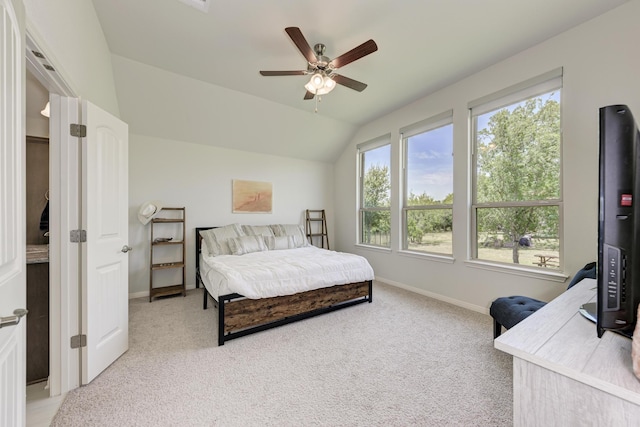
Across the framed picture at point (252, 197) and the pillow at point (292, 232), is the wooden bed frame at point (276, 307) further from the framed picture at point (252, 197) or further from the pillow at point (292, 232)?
the framed picture at point (252, 197)

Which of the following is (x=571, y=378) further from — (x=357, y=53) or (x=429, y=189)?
(x=429, y=189)

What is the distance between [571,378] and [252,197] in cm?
458

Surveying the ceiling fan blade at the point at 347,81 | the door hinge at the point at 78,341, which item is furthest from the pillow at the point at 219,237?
the ceiling fan blade at the point at 347,81

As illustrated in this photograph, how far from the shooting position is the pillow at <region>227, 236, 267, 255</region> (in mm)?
3827

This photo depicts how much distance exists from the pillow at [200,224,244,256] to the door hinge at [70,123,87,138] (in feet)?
7.28

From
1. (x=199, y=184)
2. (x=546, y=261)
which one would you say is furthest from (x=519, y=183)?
(x=199, y=184)

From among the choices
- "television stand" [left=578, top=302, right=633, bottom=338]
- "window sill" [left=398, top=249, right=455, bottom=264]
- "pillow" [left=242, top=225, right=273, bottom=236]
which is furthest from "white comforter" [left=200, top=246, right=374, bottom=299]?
"television stand" [left=578, top=302, right=633, bottom=338]

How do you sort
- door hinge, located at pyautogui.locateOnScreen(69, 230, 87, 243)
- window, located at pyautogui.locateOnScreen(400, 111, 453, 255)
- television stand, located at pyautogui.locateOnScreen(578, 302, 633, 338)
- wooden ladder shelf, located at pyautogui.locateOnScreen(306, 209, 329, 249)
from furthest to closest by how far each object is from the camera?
wooden ladder shelf, located at pyautogui.locateOnScreen(306, 209, 329, 249), window, located at pyautogui.locateOnScreen(400, 111, 453, 255), door hinge, located at pyautogui.locateOnScreen(69, 230, 87, 243), television stand, located at pyautogui.locateOnScreen(578, 302, 633, 338)

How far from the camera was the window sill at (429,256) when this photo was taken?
351cm

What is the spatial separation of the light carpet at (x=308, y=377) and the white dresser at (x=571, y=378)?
934 mm

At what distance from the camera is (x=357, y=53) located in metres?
2.15

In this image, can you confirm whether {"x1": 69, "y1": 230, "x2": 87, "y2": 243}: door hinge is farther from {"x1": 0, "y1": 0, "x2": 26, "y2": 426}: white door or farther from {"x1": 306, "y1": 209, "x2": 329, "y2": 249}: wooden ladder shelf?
{"x1": 306, "y1": 209, "x2": 329, "y2": 249}: wooden ladder shelf

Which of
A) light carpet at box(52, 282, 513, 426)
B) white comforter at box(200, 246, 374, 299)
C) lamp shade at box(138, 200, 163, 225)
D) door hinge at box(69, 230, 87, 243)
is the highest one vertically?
lamp shade at box(138, 200, 163, 225)

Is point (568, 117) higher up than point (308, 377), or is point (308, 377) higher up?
point (568, 117)
